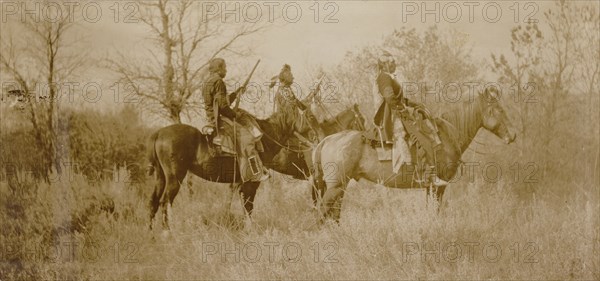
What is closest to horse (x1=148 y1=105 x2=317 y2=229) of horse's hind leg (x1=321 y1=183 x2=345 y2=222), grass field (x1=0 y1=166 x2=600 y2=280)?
grass field (x1=0 y1=166 x2=600 y2=280)

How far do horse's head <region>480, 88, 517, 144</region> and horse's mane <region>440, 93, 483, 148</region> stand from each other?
0.31 ft

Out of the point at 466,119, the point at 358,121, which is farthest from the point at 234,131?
the point at 466,119

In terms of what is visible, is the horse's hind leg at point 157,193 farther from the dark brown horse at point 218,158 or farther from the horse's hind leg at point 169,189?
the horse's hind leg at point 169,189

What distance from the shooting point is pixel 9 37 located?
1019 cm

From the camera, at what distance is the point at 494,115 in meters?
7.66

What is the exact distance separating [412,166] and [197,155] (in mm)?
3165

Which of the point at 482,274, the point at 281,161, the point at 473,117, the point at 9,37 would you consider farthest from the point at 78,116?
the point at 482,274

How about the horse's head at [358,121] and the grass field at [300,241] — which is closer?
the grass field at [300,241]

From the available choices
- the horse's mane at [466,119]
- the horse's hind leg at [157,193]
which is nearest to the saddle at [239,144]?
the horse's hind leg at [157,193]

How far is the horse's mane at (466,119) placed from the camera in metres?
7.77

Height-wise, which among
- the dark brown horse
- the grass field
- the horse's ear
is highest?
the horse's ear

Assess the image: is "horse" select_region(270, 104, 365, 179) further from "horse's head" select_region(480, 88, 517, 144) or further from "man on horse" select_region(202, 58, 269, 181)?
"horse's head" select_region(480, 88, 517, 144)

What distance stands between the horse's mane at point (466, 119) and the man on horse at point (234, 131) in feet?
9.30

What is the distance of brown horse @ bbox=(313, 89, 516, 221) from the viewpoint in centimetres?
764
